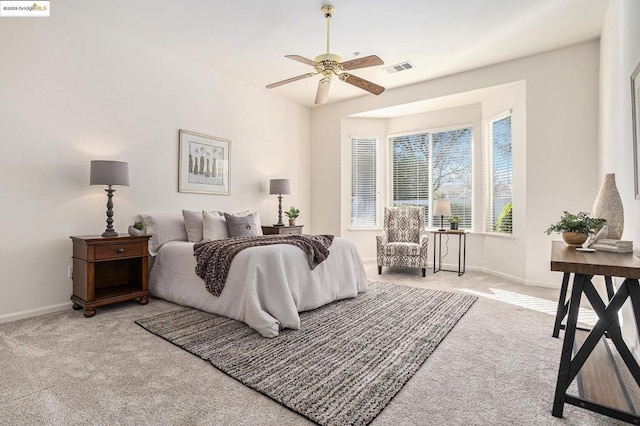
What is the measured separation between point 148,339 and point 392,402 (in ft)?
6.15

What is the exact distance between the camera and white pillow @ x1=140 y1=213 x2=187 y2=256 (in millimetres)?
3793

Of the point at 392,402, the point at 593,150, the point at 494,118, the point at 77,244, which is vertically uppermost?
the point at 494,118

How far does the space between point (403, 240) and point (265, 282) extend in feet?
10.8

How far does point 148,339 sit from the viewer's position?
99.7 inches

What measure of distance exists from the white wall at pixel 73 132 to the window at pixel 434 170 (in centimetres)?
332

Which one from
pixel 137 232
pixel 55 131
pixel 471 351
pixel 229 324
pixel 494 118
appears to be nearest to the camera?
pixel 471 351

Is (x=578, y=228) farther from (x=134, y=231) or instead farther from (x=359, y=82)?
→ (x=134, y=231)

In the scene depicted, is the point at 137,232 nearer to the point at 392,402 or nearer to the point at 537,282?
the point at 392,402

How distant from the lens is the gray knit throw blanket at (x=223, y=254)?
9.73 ft

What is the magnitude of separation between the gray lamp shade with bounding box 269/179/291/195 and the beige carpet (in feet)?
9.59

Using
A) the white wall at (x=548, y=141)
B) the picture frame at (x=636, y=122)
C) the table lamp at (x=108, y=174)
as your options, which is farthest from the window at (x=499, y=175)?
the table lamp at (x=108, y=174)

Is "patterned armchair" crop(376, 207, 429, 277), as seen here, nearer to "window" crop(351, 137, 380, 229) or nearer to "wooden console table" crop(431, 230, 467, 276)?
"wooden console table" crop(431, 230, 467, 276)

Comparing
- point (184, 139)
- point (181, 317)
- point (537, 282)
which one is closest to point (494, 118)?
point (537, 282)

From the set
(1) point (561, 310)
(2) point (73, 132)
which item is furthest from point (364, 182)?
(2) point (73, 132)
